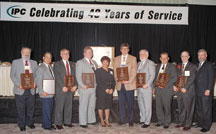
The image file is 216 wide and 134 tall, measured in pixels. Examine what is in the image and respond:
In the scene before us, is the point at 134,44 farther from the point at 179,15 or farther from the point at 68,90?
the point at 68,90

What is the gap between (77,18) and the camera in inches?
332

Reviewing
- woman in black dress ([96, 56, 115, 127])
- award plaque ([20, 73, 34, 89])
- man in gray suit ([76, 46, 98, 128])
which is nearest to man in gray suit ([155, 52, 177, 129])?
woman in black dress ([96, 56, 115, 127])

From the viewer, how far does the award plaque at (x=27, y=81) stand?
443cm

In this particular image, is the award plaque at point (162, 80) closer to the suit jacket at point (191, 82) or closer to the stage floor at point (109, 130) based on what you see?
the suit jacket at point (191, 82)

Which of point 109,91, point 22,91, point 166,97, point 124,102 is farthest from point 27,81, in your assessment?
point 166,97

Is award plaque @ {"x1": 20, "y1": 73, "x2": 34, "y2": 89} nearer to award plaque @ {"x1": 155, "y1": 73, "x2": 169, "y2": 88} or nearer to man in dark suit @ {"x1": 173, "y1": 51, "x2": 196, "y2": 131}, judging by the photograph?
award plaque @ {"x1": 155, "y1": 73, "x2": 169, "y2": 88}

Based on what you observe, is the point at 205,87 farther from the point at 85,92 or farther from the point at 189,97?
the point at 85,92

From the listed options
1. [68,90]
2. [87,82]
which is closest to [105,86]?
[87,82]

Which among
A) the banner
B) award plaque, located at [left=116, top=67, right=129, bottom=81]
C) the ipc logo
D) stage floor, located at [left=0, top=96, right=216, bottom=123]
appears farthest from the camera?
the banner

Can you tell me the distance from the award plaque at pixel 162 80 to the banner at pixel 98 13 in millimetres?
4243

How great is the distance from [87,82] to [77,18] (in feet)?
14.4

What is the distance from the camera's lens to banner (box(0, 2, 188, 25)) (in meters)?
8.23

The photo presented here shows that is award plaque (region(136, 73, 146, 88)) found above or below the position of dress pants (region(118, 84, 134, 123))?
above

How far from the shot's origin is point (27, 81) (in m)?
4.46
